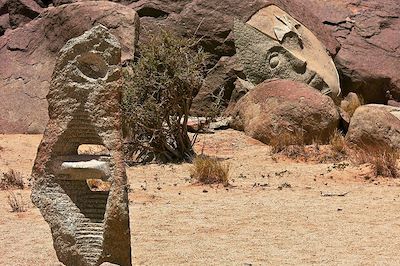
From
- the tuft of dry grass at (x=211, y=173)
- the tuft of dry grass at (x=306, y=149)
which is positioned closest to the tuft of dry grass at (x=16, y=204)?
the tuft of dry grass at (x=211, y=173)

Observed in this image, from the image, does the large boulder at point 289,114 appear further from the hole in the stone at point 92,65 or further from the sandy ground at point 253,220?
the hole in the stone at point 92,65

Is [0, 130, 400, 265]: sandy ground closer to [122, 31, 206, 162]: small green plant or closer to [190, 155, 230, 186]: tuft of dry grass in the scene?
[190, 155, 230, 186]: tuft of dry grass

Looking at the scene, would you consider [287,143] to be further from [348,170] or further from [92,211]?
[92,211]

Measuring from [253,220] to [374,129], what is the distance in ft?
16.5

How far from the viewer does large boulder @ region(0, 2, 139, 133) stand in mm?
14750

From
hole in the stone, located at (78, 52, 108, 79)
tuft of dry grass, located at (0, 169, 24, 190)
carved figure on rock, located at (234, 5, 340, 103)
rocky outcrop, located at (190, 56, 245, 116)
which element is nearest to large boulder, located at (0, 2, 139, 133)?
rocky outcrop, located at (190, 56, 245, 116)

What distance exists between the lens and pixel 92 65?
4.96m

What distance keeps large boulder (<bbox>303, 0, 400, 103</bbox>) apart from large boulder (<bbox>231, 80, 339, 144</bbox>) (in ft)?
12.7

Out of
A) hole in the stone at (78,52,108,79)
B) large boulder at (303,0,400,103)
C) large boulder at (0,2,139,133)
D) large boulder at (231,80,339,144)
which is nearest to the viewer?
hole in the stone at (78,52,108,79)

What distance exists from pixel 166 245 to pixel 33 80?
9663 millimetres

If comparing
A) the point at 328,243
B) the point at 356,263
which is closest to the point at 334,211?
the point at 328,243

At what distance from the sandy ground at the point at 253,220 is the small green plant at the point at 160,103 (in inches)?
32.3

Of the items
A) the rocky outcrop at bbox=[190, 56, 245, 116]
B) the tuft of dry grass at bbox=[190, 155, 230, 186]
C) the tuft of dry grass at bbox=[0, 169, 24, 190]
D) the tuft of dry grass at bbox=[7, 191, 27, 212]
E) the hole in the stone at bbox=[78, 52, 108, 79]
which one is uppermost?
the hole in the stone at bbox=[78, 52, 108, 79]

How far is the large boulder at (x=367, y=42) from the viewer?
56.4ft
